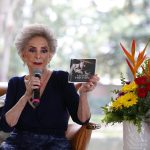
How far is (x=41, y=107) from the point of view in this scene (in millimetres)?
2262

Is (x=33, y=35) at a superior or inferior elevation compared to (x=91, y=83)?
superior

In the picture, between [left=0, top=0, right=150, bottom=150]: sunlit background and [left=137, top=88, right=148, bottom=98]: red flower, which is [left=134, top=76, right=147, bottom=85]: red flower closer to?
[left=137, top=88, right=148, bottom=98]: red flower

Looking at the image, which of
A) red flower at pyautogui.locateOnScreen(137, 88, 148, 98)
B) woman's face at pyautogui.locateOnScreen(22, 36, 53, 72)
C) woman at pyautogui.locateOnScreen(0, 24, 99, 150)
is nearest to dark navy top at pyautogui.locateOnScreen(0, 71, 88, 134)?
woman at pyautogui.locateOnScreen(0, 24, 99, 150)

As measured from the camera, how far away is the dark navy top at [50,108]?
7.37 ft

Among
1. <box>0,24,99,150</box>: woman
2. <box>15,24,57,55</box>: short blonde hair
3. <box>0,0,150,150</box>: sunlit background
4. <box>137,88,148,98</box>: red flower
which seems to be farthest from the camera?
<box>0,0,150,150</box>: sunlit background

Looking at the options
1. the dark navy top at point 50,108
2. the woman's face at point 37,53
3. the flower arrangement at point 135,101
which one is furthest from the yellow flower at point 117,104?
the woman's face at point 37,53

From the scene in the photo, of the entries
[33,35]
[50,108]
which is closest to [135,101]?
[50,108]

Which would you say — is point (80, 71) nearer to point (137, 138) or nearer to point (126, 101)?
point (126, 101)

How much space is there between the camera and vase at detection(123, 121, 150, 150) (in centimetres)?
199

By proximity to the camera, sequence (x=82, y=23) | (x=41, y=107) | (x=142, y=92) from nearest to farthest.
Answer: (x=142, y=92) < (x=41, y=107) < (x=82, y=23)

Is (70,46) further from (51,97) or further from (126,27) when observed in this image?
(51,97)

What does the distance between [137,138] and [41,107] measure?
621mm

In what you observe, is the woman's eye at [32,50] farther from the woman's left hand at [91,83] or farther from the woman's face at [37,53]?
the woman's left hand at [91,83]

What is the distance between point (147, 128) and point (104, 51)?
71.4 inches
